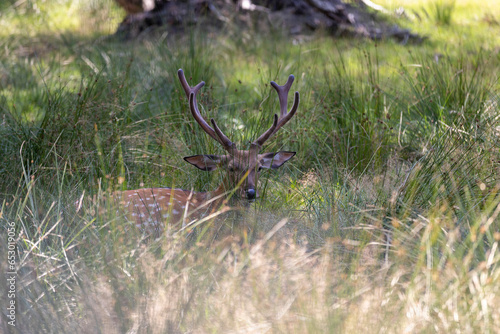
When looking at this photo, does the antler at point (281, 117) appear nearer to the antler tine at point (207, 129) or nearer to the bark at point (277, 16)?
the antler tine at point (207, 129)

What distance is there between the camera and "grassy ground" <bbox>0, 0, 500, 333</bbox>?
2.26 metres

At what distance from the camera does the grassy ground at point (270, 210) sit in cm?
226

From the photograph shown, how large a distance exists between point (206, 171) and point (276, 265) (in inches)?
61.6

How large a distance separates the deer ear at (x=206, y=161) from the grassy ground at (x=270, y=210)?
0.51 ft

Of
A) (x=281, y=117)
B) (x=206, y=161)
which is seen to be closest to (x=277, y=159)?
(x=281, y=117)

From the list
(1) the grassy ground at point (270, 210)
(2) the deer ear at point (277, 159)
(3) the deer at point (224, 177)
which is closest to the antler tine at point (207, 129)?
(3) the deer at point (224, 177)

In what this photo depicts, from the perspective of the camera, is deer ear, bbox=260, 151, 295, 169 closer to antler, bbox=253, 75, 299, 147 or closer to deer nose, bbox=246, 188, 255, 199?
antler, bbox=253, 75, 299, 147

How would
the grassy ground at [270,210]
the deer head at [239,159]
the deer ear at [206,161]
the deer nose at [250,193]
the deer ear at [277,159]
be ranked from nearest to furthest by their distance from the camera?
the grassy ground at [270,210]
the deer nose at [250,193]
the deer head at [239,159]
the deer ear at [206,161]
the deer ear at [277,159]

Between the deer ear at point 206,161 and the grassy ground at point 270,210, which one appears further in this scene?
the deer ear at point 206,161

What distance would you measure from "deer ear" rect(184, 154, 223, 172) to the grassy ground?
0.16 meters

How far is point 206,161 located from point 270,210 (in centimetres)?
56

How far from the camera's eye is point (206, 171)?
13.1 feet

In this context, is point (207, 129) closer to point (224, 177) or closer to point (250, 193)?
point (224, 177)

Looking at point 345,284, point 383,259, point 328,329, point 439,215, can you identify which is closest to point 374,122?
point 439,215
